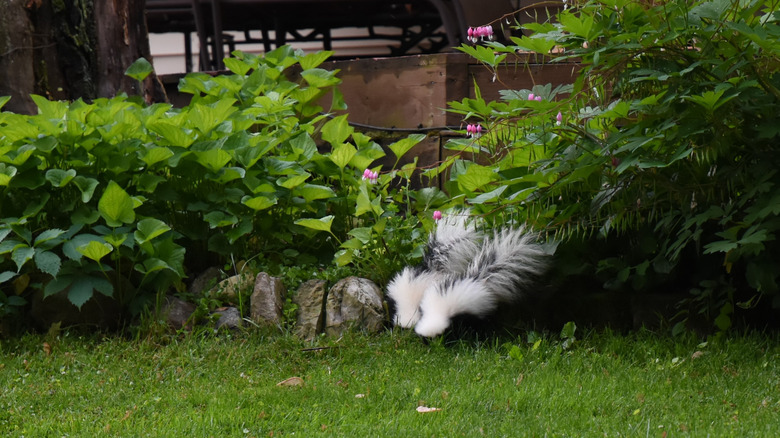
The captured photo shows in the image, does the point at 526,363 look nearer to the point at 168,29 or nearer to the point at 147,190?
the point at 147,190

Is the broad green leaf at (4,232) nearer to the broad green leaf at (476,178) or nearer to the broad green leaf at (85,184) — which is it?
the broad green leaf at (85,184)

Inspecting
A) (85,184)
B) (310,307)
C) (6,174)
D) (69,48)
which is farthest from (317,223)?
(69,48)

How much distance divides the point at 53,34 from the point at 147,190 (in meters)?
1.72

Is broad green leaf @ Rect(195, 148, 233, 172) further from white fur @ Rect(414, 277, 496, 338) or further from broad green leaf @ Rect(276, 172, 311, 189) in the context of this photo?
white fur @ Rect(414, 277, 496, 338)

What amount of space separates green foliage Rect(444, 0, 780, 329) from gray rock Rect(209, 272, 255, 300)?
1.12 metres

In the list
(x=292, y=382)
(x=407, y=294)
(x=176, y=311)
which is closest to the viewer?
(x=292, y=382)

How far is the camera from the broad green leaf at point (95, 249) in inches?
142

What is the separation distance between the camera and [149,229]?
3.78 m

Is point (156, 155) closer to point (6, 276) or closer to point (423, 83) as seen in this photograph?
point (6, 276)

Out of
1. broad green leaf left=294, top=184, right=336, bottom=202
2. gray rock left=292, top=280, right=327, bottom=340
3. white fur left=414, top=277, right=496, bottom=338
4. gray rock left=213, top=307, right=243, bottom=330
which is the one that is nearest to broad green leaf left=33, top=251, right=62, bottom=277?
gray rock left=213, top=307, right=243, bottom=330

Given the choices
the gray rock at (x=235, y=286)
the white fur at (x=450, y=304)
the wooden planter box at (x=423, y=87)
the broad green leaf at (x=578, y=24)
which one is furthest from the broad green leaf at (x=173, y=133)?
the broad green leaf at (x=578, y=24)

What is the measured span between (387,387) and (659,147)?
1.42m

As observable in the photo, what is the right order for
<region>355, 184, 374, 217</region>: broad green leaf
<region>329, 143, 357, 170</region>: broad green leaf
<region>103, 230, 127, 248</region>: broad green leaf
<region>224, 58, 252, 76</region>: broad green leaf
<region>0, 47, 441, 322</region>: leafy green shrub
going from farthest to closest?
<region>224, 58, 252, 76</region>: broad green leaf, <region>329, 143, 357, 170</region>: broad green leaf, <region>355, 184, 374, 217</region>: broad green leaf, <region>0, 47, 441, 322</region>: leafy green shrub, <region>103, 230, 127, 248</region>: broad green leaf

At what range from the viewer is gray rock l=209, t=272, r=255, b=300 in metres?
4.02
